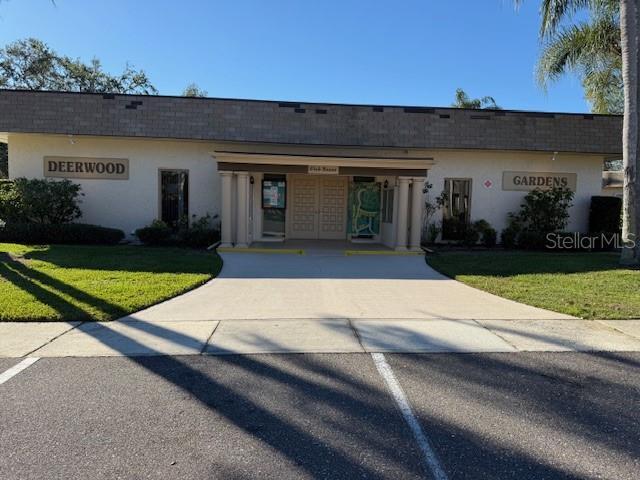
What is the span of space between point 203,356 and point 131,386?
95cm

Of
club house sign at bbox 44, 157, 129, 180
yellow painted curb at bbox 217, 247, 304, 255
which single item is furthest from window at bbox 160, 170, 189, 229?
yellow painted curb at bbox 217, 247, 304, 255

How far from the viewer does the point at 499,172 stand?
16406 millimetres

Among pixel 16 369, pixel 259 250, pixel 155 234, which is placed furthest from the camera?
pixel 155 234

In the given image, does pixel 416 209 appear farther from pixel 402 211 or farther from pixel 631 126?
pixel 631 126

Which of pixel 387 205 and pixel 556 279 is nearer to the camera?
pixel 556 279

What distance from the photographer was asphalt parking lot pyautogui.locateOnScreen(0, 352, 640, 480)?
3.10 meters

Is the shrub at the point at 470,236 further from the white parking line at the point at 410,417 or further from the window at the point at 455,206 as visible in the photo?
the white parking line at the point at 410,417

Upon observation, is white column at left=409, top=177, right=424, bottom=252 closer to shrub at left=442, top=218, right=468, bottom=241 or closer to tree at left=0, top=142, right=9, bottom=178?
shrub at left=442, top=218, right=468, bottom=241

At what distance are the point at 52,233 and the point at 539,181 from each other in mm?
15739

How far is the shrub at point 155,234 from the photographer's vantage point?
14594mm

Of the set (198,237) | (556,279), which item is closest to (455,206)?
(556,279)

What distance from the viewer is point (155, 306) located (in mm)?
7391

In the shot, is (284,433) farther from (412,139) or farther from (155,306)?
(412,139)
